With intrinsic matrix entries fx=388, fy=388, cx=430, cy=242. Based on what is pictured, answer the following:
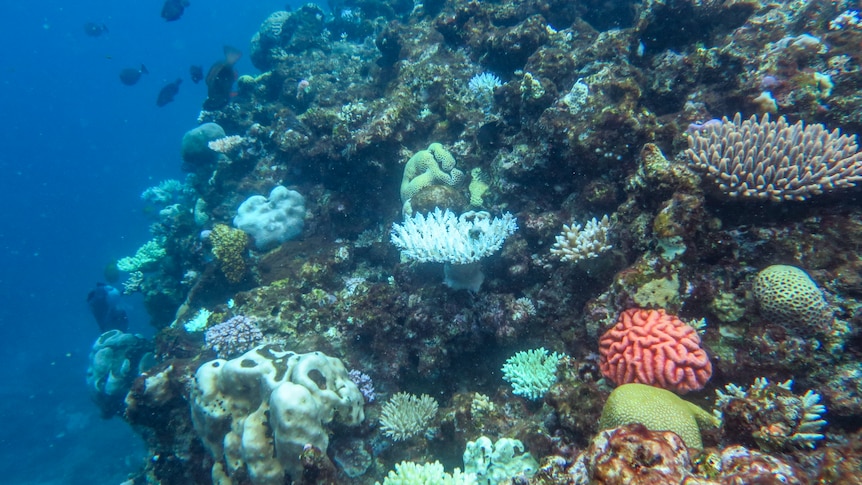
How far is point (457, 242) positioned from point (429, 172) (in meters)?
2.20

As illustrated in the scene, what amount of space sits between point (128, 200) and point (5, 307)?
26458 mm

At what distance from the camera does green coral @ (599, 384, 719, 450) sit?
2.87 m

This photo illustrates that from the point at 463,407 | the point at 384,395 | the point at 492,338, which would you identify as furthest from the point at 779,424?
the point at 384,395

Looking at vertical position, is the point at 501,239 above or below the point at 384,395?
above

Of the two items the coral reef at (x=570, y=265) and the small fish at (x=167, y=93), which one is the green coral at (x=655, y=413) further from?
the small fish at (x=167, y=93)

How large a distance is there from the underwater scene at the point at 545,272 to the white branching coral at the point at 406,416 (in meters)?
0.03

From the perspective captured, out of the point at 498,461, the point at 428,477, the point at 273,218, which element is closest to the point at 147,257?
the point at 273,218

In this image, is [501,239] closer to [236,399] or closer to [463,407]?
[463,407]

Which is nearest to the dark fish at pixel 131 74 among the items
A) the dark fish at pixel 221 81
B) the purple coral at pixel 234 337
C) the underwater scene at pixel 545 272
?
the dark fish at pixel 221 81

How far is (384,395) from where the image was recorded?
19.1 feet

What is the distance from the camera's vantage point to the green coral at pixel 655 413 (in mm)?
2869

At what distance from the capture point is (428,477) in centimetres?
399

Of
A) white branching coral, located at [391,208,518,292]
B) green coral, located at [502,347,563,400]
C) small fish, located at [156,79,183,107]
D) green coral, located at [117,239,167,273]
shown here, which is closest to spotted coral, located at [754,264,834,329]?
green coral, located at [502,347,563,400]

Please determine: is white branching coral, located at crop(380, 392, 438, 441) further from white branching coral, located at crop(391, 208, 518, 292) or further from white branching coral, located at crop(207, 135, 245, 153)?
white branching coral, located at crop(207, 135, 245, 153)
